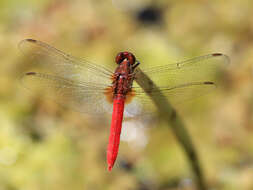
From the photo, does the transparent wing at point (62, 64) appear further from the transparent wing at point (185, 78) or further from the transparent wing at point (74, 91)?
the transparent wing at point (185, 78)

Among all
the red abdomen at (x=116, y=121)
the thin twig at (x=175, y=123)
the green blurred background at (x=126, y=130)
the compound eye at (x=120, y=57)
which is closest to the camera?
the thin twig at (x=175, y=123)

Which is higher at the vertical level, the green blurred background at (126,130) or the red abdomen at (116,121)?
the green blurred background at (126,130)

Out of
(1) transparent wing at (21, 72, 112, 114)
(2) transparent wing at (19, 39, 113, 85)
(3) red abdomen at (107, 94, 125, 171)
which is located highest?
(2) transparent wing at (19, 39, 113, 85)

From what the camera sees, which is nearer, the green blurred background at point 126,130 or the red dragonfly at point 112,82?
the red dragonfly at point 112,82

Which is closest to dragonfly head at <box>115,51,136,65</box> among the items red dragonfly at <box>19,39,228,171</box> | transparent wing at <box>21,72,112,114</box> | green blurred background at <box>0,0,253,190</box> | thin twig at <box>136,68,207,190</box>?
red dragonfly at <box>19,39,228,171</box>

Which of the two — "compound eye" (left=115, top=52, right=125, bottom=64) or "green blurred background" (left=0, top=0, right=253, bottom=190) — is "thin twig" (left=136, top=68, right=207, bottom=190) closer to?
"compound eye" (left=115, top=52, right=125, bottom=64)

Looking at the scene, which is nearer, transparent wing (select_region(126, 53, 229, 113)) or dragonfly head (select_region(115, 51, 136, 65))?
dragonfly head (select_region(115, 51, 136, 65))

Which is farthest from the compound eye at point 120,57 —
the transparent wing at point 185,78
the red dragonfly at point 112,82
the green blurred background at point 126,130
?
the green blurred background at point 126,130
